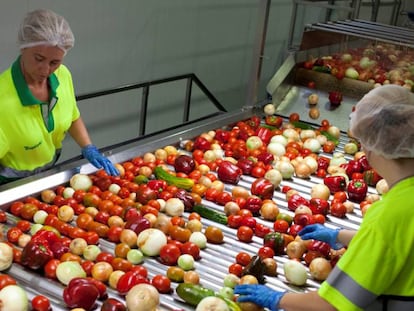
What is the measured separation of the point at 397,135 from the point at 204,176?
197cm

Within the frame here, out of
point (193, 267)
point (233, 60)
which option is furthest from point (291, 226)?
point (233, 60)

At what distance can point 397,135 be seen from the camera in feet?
6.64

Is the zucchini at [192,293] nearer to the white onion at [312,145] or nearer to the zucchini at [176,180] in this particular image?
the zucchini at [176,180]

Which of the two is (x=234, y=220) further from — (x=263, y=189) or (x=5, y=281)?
(x=5, y=281)

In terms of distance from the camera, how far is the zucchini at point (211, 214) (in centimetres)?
341

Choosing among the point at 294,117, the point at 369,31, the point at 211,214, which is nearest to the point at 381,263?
the point at 211,214

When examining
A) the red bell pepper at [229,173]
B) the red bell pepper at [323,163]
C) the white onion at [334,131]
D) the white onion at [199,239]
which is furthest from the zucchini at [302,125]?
the white onion at [199,239]

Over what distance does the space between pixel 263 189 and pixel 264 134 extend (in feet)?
3.58

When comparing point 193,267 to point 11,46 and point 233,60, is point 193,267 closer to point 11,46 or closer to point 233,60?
point 11,46

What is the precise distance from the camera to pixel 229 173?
3938 millimetres

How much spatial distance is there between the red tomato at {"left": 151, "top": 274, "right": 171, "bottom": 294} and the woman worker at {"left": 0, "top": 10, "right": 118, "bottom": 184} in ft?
3.64

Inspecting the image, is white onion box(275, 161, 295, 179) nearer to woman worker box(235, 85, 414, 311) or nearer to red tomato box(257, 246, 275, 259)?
red tomato box(257, 246, 275, 259)

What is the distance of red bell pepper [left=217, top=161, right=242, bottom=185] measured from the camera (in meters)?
3.94

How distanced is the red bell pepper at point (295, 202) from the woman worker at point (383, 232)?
1.47m
